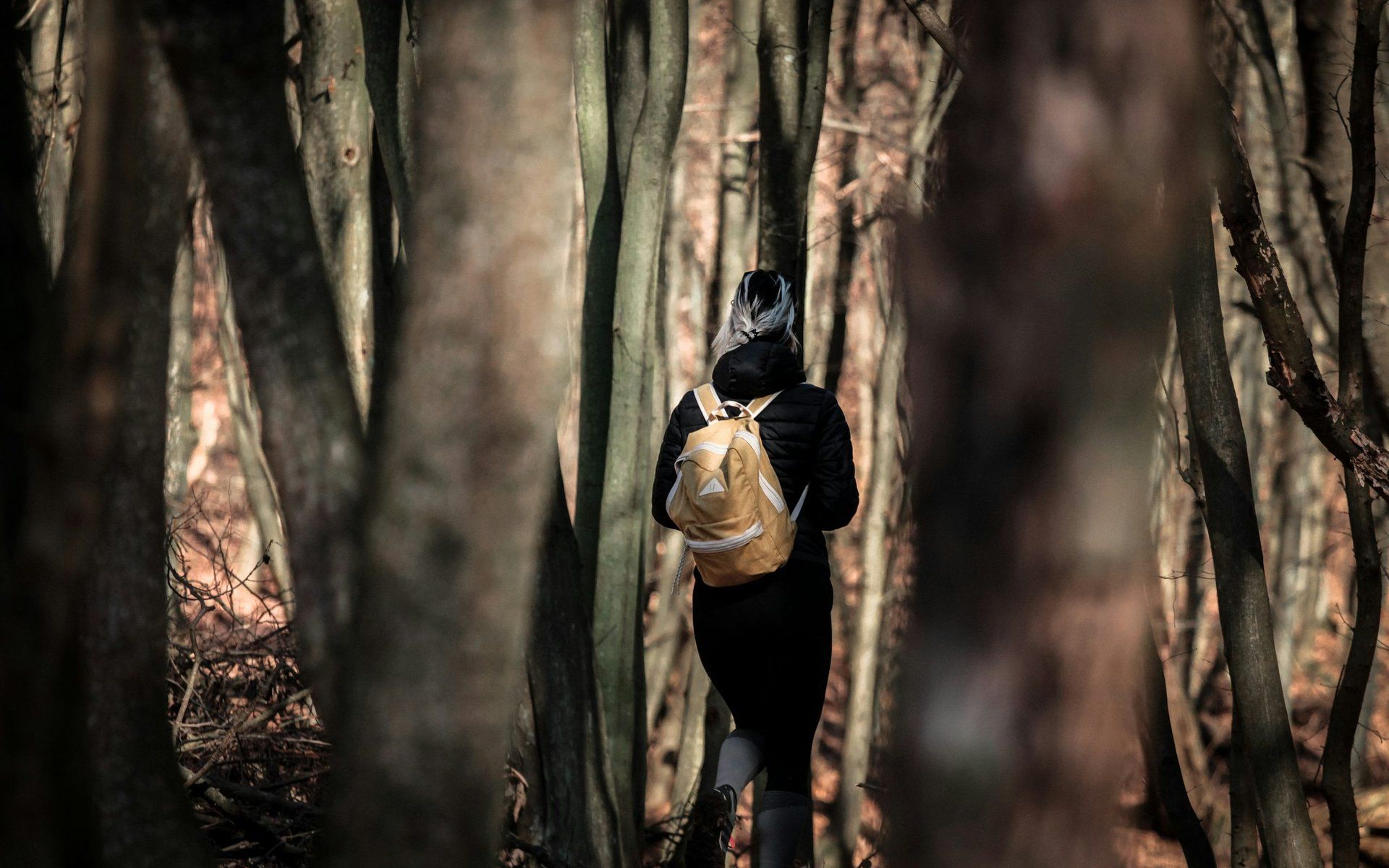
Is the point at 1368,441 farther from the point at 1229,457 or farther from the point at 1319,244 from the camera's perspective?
the point at 1319,244

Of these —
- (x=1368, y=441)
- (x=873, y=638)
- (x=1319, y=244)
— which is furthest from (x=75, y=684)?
(x=1319, y=244)

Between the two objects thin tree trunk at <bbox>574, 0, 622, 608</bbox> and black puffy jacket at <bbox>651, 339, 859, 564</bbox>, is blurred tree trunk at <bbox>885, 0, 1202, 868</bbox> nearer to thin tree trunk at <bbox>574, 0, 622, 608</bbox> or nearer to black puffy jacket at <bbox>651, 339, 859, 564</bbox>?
black puffy jacket at <bbox>651, 339, 859, 564</bbox>

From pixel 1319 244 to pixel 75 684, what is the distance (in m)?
9.05

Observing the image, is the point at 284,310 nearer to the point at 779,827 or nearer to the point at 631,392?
the point at 779,827

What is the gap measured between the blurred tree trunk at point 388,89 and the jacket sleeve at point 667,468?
5.92ft

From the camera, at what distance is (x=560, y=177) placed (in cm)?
201

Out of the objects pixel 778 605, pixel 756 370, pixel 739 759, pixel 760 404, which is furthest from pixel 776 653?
pixel 756 370

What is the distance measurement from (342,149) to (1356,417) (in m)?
5.09

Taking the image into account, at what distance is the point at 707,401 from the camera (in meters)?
4.42


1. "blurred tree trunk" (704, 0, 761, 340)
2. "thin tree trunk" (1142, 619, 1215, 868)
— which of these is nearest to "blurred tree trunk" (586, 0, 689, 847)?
"blurred tree trunk" (704, 0, 761, 340)

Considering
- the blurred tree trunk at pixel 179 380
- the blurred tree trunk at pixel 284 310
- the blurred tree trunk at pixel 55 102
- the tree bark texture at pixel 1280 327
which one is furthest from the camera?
the blurred tree trunk at pixel 179 380

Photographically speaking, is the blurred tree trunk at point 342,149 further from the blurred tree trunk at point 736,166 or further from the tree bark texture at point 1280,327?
the tree bark texture at point 1280,327

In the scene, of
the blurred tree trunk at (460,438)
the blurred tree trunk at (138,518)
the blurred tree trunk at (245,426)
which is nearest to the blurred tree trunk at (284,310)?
the blurred tree trunk at (138,518)

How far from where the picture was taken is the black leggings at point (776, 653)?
4.26 m
